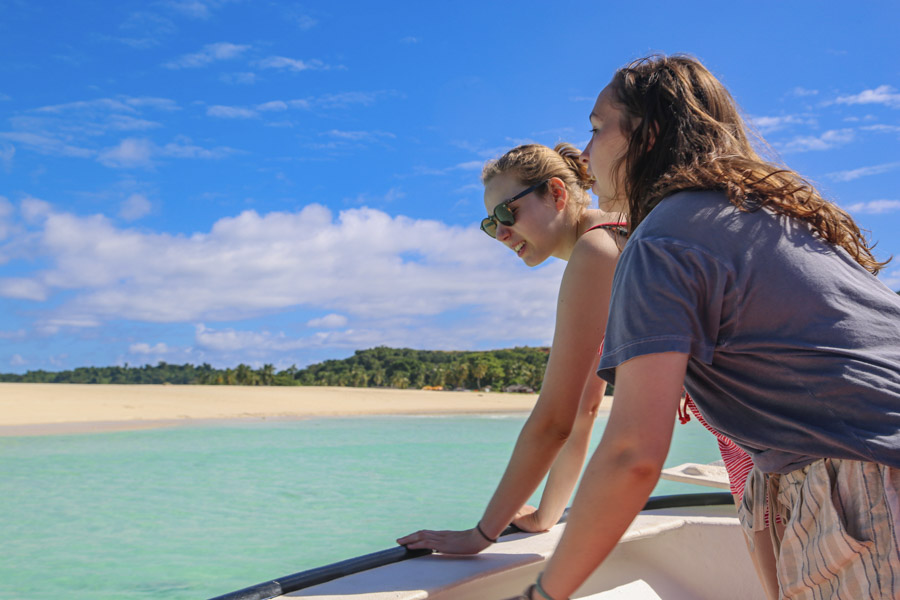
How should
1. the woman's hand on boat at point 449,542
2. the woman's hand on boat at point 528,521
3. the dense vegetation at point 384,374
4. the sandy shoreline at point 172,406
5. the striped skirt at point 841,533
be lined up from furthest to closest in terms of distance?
the dense vegetation at point 384,374 < the sandy shoreline at point 172,406 < the woman's hand on boat at point 528,521 < the woman's hand on boat at point 449,542 < the striped skirt at point 841,533

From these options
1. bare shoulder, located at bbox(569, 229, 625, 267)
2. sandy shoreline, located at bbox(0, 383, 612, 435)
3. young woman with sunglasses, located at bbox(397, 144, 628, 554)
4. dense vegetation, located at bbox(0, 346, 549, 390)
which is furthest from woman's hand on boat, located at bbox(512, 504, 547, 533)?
dense vegetation, located at bbox(0, 346, 549, 390)

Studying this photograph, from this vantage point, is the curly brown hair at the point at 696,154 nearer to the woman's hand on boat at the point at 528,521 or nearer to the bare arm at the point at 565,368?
the bare arm at the point at 565,368

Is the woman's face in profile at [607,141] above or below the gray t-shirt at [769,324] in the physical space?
above

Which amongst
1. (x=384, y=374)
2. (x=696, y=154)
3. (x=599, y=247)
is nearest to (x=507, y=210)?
(x=599, y=247)

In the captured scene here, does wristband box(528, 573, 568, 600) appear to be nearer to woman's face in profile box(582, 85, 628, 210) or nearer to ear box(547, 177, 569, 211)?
woman's face in profile box(582, 85, 628, 210)

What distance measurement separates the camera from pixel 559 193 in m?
1.82

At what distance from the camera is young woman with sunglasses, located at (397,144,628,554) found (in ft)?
4.58

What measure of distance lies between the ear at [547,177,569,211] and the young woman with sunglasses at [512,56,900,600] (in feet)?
3.09

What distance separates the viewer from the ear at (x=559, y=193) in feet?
5.93

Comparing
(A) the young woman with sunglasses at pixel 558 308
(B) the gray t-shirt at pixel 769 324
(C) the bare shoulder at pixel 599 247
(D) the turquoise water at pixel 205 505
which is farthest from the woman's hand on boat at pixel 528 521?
(D) the turquoise water at pixel 205 505

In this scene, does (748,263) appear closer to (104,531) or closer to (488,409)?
(104,531)

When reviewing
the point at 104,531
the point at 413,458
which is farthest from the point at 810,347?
the point at 413,458

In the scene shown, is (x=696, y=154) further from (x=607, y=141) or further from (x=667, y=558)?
A: (x=667, y=558)

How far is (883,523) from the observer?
0.73 m
